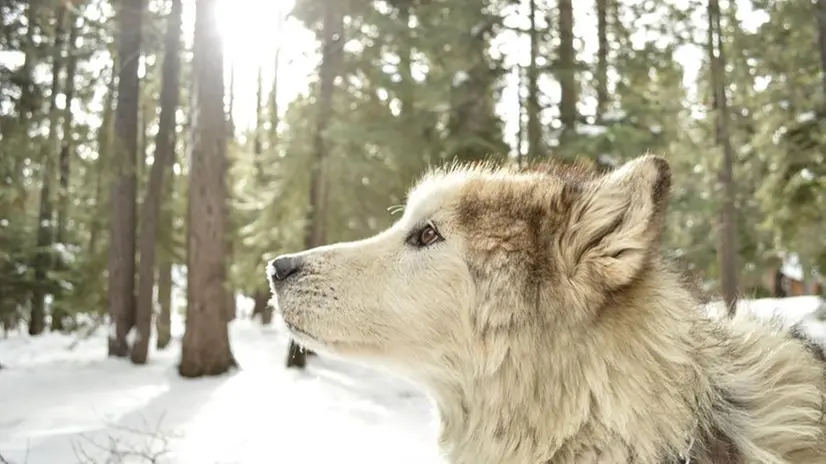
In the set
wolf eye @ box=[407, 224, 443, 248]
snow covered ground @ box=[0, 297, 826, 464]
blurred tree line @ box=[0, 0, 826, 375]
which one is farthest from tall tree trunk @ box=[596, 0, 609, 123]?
wolf eye @ box=[407, 224, 443, 248]

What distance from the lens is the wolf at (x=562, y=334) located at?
2.16 meters

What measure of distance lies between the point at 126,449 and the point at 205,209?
579cm

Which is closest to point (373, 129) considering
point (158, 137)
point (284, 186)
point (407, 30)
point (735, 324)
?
point (407, 30)

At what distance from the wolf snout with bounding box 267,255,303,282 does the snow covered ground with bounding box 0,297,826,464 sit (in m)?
0.84

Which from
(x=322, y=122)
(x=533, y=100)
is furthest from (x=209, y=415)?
(x=533, y=100)

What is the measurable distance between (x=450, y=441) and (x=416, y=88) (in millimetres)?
7202

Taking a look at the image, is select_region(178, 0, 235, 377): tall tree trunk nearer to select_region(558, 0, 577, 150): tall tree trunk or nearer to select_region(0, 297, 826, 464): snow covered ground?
select_region(0, 297, 826, 464): snow covered ground

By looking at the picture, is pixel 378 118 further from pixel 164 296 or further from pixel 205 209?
pixel 164 296

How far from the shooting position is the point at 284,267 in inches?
110

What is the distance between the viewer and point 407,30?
9539mm

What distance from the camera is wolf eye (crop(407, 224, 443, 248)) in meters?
2.73

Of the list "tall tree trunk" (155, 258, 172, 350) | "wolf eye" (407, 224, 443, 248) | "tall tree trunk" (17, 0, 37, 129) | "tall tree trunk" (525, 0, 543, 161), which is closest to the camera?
"wolf eye" (407, 224, 443, 248)

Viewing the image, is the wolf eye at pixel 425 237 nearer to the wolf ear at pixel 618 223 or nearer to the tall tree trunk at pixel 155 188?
the wolf ear at pixel 618 223

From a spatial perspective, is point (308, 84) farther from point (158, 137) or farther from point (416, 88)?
point (416, 88)
